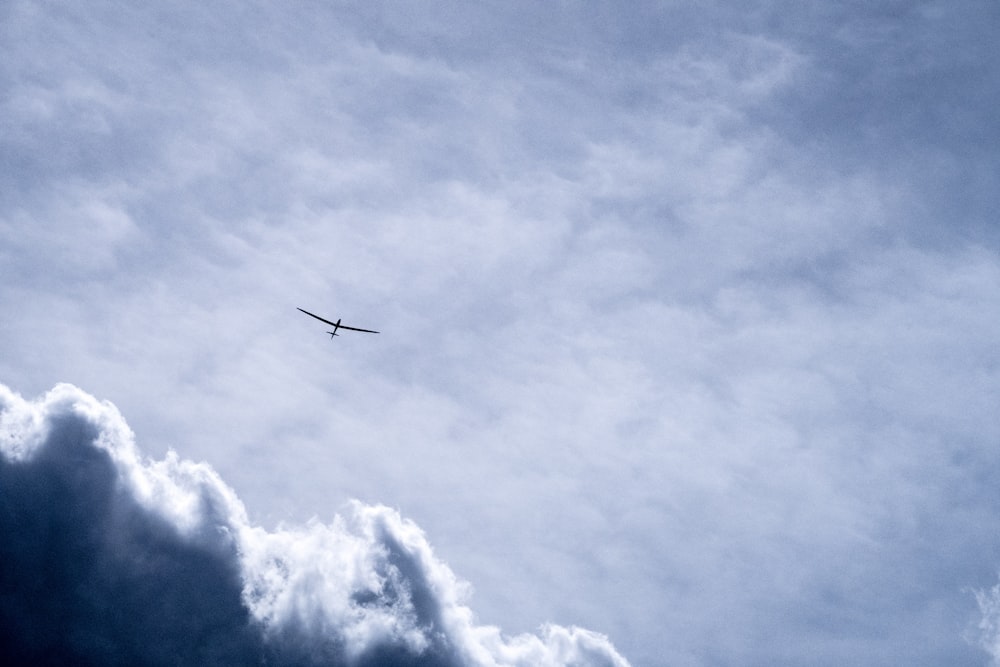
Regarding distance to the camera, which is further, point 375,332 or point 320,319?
point 320,319

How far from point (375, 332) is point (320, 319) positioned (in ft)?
75.5

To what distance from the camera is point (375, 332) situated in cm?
18538

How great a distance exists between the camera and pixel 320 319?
199625mm
